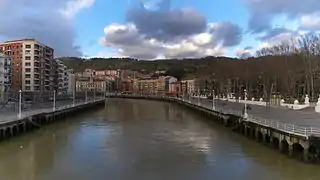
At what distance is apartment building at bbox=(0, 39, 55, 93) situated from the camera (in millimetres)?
138250

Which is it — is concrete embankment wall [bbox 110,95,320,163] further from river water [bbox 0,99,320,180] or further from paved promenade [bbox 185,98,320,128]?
paved promenade [bbox 185,98,320,128]

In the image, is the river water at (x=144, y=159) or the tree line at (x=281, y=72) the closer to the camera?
the river water at (x=144, y=159)

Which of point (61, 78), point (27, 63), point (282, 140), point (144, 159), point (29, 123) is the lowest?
point (144, 159)

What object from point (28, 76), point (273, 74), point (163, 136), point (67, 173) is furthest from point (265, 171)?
point (28, 76)

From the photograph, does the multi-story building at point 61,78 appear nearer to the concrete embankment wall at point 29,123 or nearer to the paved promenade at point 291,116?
the concrete embankment wall at point 29,123

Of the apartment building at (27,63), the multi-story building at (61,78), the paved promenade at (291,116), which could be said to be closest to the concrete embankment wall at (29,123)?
the paved promenade at (291,116)

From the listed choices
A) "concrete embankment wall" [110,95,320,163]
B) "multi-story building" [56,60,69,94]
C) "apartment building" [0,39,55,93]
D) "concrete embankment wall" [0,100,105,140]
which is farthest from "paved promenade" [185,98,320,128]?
"multi-story building" [56,60,69,94]

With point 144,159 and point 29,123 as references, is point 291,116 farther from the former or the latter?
point 29,123

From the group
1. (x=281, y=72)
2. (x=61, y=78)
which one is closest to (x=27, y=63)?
(x=61, y=78)

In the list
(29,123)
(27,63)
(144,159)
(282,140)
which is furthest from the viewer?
(27,63)

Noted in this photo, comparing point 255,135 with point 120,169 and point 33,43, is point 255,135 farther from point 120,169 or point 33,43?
point 33,43

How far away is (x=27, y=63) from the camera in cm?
14088

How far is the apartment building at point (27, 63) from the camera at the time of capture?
454 ft

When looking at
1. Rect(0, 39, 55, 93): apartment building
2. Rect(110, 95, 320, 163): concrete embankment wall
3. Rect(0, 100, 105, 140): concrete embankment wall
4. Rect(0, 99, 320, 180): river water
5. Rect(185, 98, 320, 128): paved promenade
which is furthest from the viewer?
Rect(0, 39, 55, 93): apartment building
